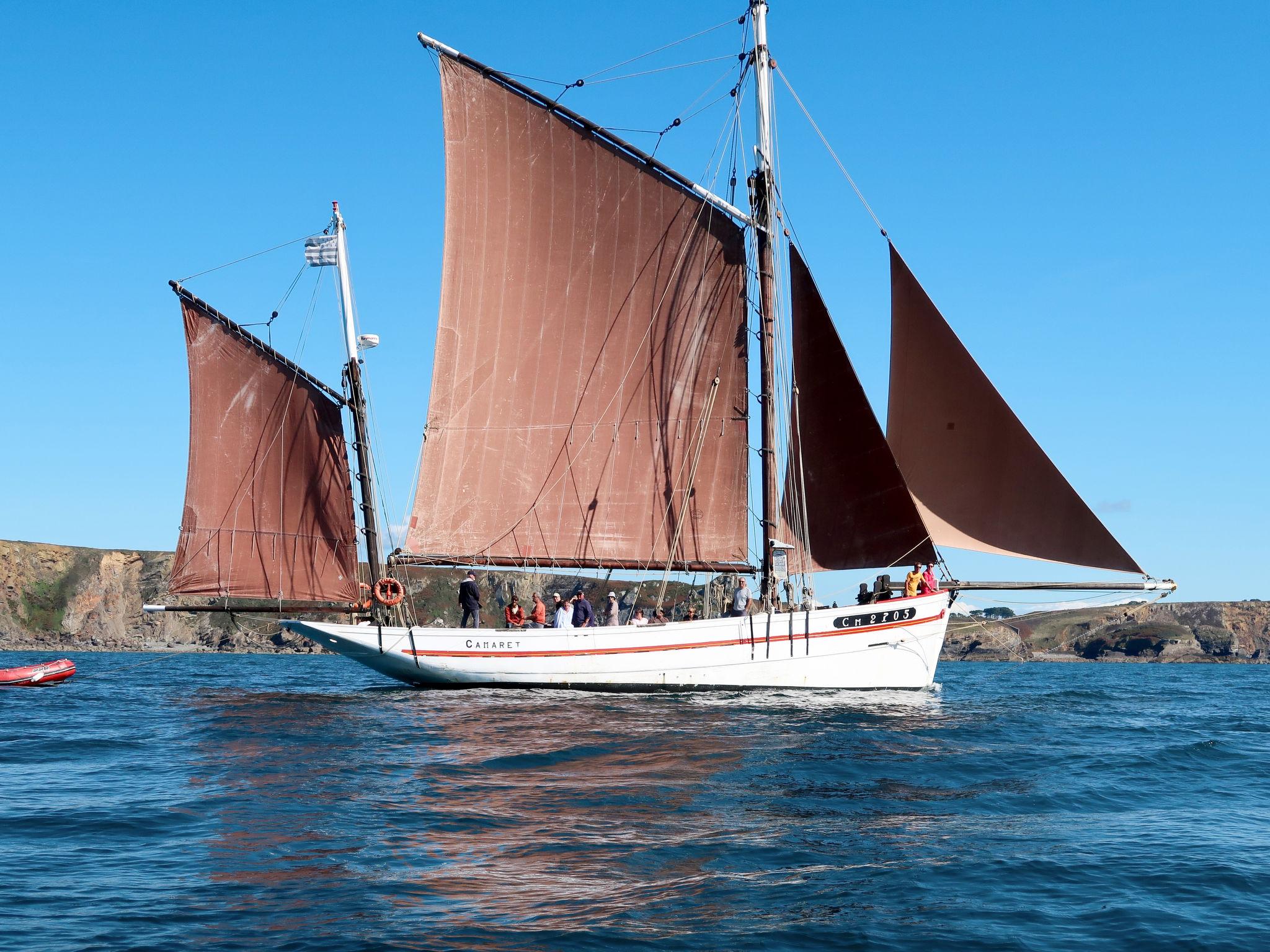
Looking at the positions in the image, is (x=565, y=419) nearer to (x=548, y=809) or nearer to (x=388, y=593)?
(x=388, y=593)

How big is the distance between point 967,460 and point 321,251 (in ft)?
69.3

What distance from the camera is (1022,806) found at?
15.8 meters

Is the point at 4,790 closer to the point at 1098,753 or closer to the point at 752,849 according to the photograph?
Result: the point at 752,849

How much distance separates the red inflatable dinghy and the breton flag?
58.3 ft

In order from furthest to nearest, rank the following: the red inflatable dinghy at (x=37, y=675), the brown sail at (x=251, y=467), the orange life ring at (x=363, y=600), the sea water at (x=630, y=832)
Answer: the red inflatable dinghy at (x=37, y=675) → the orange life ring at (x=363, y=600) → the brown sail at (x=251, y=467) → the sea water at (x=630, y=832)

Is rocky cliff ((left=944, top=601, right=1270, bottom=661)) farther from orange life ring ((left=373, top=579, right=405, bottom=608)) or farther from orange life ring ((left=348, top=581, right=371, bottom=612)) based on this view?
orange life ring ((left=373, top=579, right=405, bottom=608))

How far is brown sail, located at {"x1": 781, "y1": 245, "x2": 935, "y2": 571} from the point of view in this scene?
31047mm

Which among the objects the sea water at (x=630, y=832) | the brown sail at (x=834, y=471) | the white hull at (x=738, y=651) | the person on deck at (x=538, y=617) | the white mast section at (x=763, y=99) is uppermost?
the white mast section at (x=763, y=99)

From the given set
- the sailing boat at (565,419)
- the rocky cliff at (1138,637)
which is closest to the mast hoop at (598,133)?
the sailing boat at (565,419)

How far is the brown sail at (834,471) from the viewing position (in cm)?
3105

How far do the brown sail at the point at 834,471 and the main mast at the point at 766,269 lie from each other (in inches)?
22.7

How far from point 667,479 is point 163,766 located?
18.0 metres

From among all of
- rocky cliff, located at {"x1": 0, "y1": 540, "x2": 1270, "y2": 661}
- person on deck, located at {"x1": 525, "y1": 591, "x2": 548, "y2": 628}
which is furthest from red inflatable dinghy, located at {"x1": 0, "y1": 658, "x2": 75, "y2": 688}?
rocky cliff, located at {"x1": 0, "y1": 540, "x2": 1270, "y2": 661}

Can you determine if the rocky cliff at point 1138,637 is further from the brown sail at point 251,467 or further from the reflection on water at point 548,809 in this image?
the reflection on water at point 548,809
